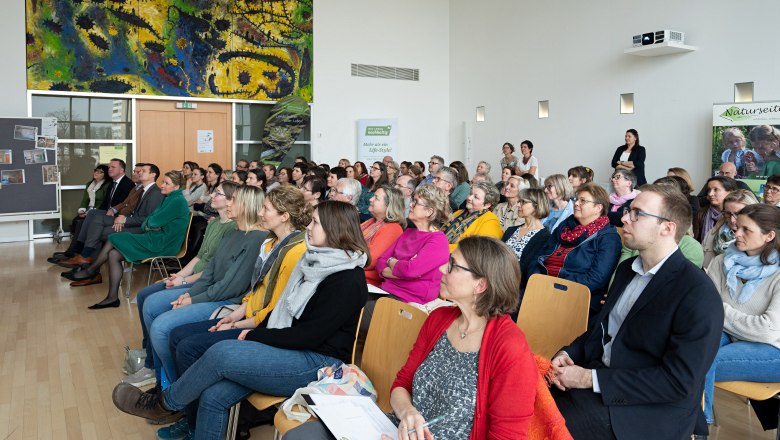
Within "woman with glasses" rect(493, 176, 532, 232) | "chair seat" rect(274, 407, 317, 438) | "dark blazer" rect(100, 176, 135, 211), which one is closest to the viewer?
"chair seat" rect(274, 407, 317, 438)

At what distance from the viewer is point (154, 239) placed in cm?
614

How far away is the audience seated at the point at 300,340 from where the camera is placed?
2600 mm

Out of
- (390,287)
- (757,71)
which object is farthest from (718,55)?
(390,287)

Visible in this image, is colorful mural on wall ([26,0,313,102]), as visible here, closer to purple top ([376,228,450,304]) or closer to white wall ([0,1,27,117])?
white wall ([0,1,27,117])

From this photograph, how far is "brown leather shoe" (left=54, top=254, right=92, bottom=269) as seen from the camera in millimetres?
7039

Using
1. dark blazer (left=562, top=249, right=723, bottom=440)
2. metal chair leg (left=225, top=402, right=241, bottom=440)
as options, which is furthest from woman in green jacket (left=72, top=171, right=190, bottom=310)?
dark blazer (left=562, top=249, right=723, bottom=440)

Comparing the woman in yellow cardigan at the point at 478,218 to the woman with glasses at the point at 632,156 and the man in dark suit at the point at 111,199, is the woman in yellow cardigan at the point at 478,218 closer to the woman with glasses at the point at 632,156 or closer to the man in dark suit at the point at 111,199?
the man in dark suit at the point at 111,199

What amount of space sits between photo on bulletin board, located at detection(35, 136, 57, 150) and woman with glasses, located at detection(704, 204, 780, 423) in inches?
373

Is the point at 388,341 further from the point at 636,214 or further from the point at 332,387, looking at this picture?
the point at 636,214

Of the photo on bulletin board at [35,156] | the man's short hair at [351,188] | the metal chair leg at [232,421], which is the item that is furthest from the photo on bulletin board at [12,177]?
the metal chair leg at [232,421]

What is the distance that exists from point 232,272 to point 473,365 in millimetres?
2245

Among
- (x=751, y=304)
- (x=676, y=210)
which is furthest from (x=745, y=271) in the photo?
(x=676, y=210)

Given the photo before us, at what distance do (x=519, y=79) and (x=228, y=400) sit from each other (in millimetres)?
10021

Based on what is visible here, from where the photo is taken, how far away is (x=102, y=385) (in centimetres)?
394
